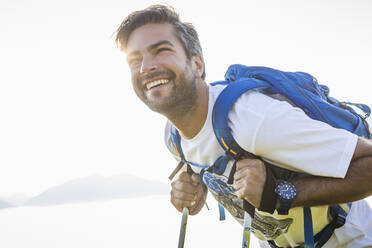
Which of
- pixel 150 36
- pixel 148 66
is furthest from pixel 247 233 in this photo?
pixel 150 36

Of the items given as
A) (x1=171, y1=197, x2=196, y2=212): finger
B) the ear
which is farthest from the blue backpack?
the ear

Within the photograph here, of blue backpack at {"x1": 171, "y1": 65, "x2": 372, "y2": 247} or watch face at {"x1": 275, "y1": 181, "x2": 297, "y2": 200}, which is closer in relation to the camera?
watch face at {"x1": 275, "y1": 181, "x2": 297, "y2": 200}

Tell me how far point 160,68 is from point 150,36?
0.36m

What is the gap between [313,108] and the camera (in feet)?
5.89

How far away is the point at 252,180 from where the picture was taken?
1687mm

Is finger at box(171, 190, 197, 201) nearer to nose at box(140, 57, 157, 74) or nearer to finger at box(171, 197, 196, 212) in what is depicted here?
finger at box(171, 197, 196, 212)

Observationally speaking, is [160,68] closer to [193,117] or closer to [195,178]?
[193,117]

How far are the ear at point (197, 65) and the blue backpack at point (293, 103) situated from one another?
66 cm

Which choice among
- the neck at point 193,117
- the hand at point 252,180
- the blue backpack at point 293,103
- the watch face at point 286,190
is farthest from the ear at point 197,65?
the watch face at point 286,190

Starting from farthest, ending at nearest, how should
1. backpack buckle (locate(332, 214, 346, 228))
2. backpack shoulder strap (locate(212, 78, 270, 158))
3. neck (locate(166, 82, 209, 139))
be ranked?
neck (locate(166, 82, 209, 139)) < backpack buckle (locate(332, 214, 346, 228)) < backpack shoulder strap (locate(212, 78, 270, 158))

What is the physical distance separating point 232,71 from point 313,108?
2.13ft

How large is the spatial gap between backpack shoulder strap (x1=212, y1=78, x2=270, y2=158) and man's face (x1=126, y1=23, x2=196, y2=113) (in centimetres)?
43

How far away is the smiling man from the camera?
1.58 meters

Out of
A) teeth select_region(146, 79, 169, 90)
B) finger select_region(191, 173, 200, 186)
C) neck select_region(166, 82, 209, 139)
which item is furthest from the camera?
finger select_region(191, 173, 200, 186)
